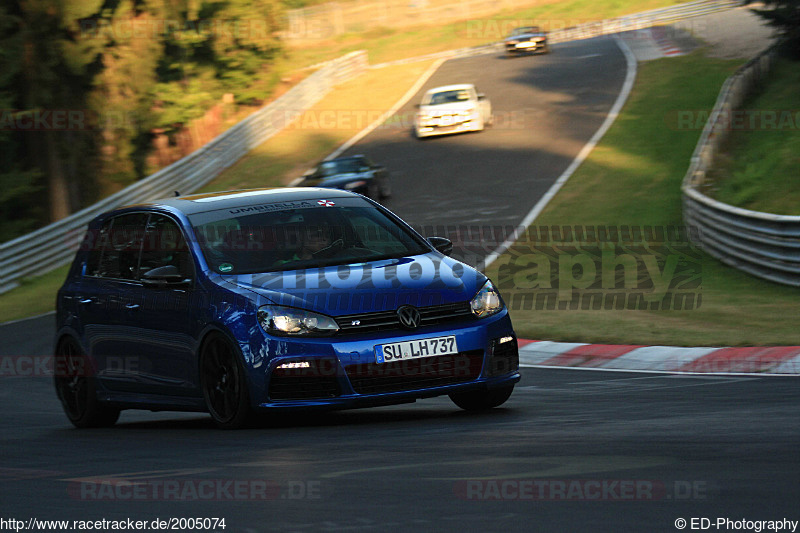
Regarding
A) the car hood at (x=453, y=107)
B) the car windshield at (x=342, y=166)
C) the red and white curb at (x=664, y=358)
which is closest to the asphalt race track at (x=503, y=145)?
the car hood at (x=453, y=107)

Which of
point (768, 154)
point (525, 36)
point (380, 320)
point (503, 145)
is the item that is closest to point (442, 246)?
point (380, 320)

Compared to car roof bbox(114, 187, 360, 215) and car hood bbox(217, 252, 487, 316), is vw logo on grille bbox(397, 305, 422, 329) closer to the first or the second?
car hood bbox(217, 252, 487, 316)

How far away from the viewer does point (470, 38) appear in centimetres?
6425

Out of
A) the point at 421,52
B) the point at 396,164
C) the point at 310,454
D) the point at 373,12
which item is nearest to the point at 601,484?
the point at 310,454

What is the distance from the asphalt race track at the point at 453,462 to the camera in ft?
15.0

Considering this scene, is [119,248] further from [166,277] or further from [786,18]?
[786,18]

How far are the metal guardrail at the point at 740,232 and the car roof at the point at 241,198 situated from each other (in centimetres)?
852

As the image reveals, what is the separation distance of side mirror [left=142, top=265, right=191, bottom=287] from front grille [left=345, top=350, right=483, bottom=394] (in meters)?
1.43

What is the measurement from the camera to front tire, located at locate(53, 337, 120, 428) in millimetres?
8977

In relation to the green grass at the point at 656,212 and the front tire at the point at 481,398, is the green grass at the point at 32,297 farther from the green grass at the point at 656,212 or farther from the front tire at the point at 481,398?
the front tire at the point at 481,398

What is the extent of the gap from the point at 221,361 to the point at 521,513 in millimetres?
3350

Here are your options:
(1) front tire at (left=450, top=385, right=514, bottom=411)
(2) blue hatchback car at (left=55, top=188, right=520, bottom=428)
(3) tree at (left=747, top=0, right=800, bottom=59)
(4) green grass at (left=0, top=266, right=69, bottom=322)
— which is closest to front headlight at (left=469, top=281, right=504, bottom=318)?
(2) blue hatchback car at (left=55, top=188, right=520, bottom=428)

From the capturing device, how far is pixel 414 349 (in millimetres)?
7223

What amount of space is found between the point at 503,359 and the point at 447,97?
92.1ft
